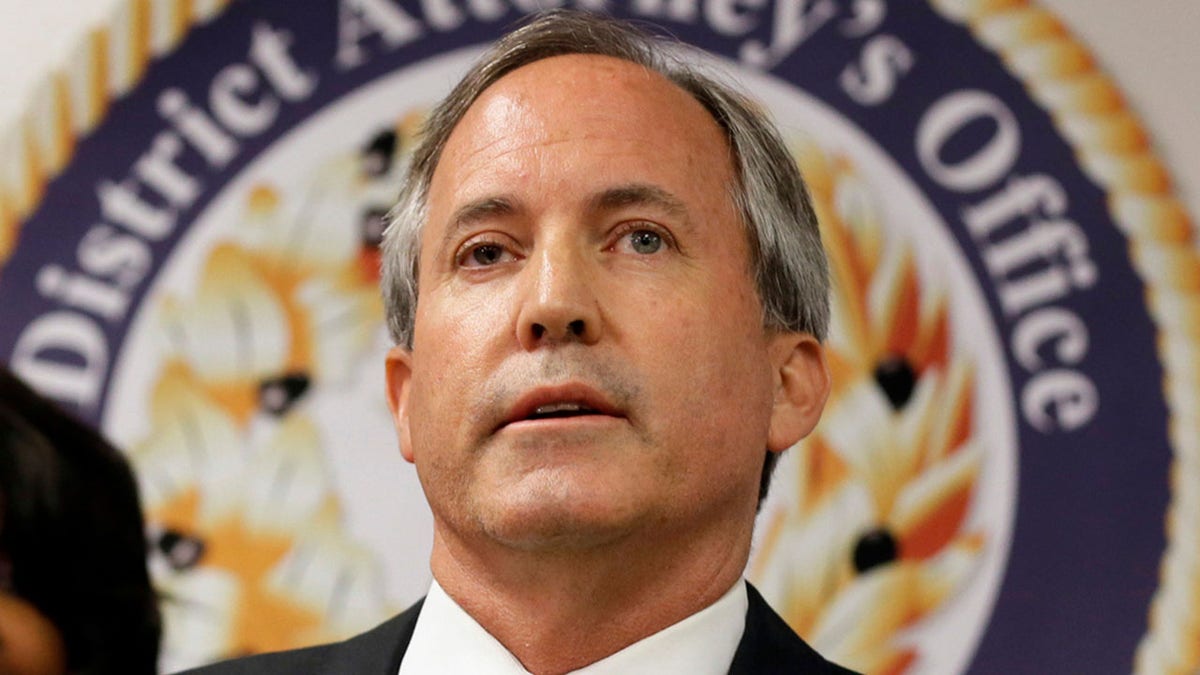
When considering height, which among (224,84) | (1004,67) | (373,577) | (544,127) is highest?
(544,127)

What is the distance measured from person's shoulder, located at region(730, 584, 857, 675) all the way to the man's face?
10 cm

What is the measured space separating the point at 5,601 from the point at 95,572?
0.41 feet

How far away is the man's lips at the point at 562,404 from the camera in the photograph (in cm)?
147

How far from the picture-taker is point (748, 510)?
1675 millimetres

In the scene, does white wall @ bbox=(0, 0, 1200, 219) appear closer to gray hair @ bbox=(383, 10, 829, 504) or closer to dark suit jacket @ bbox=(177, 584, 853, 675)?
gray hair @ bbox=(383, 10, 829, 504)

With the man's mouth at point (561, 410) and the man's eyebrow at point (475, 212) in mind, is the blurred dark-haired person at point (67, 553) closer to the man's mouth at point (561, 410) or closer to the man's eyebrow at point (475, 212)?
the man's eyebrow at point (475, 212)

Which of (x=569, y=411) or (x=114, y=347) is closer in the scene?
(x=569, y=411)

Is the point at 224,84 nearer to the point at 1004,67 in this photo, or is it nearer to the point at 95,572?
the point at 95,572

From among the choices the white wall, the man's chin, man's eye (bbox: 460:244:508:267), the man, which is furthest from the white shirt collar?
the white wall

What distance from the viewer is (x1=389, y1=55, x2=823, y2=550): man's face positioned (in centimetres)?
148

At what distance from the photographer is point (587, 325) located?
58.6 inches

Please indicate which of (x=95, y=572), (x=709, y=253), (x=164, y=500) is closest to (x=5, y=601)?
(x=95, y=572)

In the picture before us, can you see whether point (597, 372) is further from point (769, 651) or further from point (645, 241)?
point (769, 651)

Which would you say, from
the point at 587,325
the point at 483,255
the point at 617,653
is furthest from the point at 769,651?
the point at 483,255
